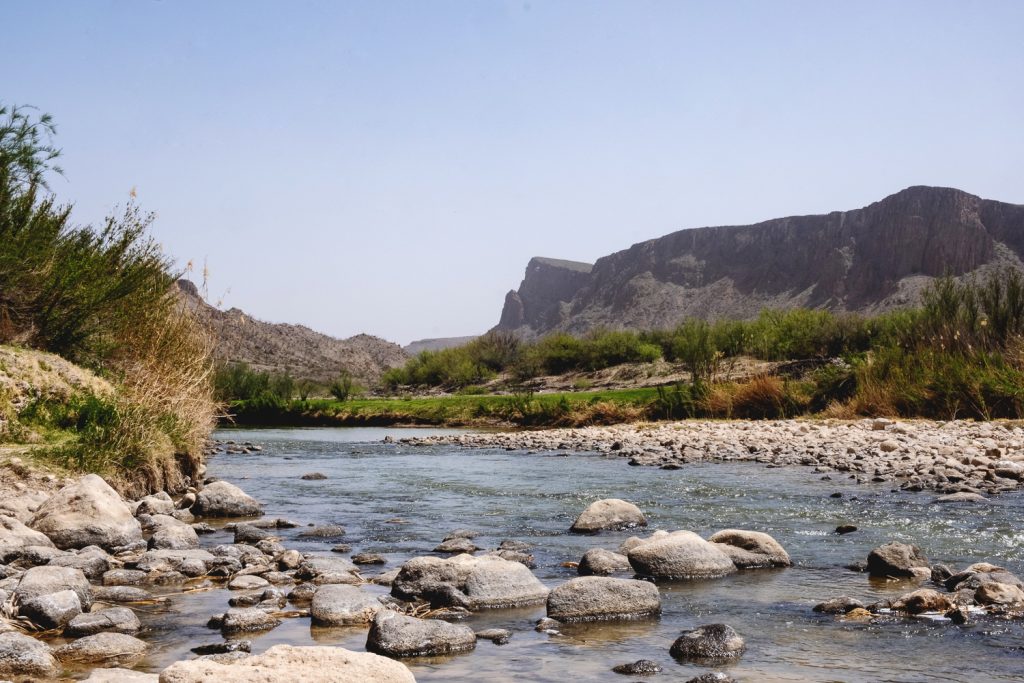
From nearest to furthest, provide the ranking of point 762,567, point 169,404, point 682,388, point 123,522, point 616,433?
point 762,567
point 123,522
point 169,404
point 616,433
point 682,388

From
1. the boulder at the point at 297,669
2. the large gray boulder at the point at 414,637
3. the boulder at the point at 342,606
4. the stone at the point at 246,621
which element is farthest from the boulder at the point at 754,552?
the boulder at the point at 297,669

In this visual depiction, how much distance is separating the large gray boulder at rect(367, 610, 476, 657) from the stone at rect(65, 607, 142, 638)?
1567 millimetres

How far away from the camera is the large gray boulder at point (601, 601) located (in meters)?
6.11

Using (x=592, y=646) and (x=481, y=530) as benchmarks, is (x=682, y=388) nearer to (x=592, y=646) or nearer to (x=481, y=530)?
(x=481, y=530)

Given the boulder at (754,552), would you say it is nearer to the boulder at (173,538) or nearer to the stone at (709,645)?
the stone at (709,645)

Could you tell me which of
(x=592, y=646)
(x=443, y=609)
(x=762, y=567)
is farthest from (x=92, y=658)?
(x=762, y=567)

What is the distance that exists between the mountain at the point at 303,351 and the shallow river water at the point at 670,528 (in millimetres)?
49599

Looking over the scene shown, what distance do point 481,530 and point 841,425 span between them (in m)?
13.4

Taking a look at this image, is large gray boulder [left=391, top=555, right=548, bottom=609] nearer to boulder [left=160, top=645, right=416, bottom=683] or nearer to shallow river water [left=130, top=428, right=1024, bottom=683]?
shallow river water [left=130, top=428, right=1024, bottom=683]

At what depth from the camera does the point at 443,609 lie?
625cm

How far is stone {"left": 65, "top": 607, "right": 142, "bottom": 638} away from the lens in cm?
555

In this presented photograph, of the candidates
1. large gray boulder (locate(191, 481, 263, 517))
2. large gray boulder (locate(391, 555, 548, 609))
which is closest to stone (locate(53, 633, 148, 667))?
large gray boulder (locate(391, 555, 548, 609))

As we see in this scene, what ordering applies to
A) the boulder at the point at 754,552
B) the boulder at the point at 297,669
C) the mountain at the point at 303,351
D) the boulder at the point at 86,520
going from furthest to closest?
1. the mountain at the point at 303,351
2. the boulder at the point at 86,520
3. the boulder at the point at 754,552
4. the boulder at the point at 297,669

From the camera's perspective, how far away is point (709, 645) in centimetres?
525
